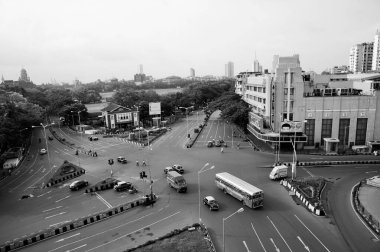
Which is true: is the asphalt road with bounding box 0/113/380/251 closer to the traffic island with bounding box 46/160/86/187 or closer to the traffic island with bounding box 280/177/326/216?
the traffic island with bounding box 280/177/326/216

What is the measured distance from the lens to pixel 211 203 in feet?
108

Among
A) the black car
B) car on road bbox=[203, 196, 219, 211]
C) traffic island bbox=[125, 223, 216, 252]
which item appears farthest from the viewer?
the black car

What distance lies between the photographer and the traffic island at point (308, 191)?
107ft

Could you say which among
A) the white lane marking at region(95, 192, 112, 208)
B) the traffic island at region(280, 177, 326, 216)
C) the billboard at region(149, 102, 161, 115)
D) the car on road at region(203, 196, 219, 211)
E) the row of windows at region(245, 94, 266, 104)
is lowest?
the white lane marking at region(95, 192, 112, 208)

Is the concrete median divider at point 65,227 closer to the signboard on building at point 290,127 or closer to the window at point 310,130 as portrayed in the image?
the signboard on building at point 290,127

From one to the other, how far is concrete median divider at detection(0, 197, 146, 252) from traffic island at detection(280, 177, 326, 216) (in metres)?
20.3

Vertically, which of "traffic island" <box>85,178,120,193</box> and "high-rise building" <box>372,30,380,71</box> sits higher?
"high-rise building" <box>372,30,380,71</box>

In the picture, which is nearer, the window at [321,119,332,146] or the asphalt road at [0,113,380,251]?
the asphalt road at [0,113,380,251]

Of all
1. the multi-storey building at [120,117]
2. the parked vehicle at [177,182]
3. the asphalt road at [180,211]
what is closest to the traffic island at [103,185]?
the asphalt road at [180,211]

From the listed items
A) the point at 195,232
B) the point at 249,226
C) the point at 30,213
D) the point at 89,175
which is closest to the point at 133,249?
the point at 195,232

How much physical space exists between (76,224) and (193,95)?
400ft

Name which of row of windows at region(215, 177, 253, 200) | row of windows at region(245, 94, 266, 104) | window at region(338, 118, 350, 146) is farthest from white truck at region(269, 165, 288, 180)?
row of windows at region(245, 94, 266, 104)

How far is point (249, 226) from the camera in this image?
29.1 meters

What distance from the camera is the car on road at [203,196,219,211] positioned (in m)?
32.6
